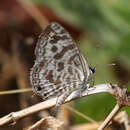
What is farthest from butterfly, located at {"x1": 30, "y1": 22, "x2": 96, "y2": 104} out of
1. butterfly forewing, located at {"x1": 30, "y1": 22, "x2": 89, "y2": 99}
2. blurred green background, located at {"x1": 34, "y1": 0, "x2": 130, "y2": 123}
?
blurred green background, located at {"x1": 34, "y1": 0, "x2": 130, "y2": 123}

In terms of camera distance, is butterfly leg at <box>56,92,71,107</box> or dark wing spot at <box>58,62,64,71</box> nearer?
butterfly leg at <box>56,92,71,107</box>

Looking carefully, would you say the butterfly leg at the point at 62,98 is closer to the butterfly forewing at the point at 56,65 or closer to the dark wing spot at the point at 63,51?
the butterfly forewing at the point at 56,65

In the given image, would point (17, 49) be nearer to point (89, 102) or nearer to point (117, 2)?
point (89, 102)

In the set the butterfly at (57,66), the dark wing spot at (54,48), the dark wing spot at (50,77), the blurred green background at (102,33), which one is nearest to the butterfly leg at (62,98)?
the butterfly at (57,66)

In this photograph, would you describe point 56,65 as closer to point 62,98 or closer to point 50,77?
point 50,77

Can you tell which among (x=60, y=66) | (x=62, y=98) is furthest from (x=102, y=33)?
(x=62, y=98)

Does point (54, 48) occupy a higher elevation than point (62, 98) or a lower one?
higher

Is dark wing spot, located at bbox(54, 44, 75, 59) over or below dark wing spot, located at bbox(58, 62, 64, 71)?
over

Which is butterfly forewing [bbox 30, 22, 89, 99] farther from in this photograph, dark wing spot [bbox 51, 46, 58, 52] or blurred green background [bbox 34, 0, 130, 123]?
blurred green background [bbox 34, 0, 130, 123]
